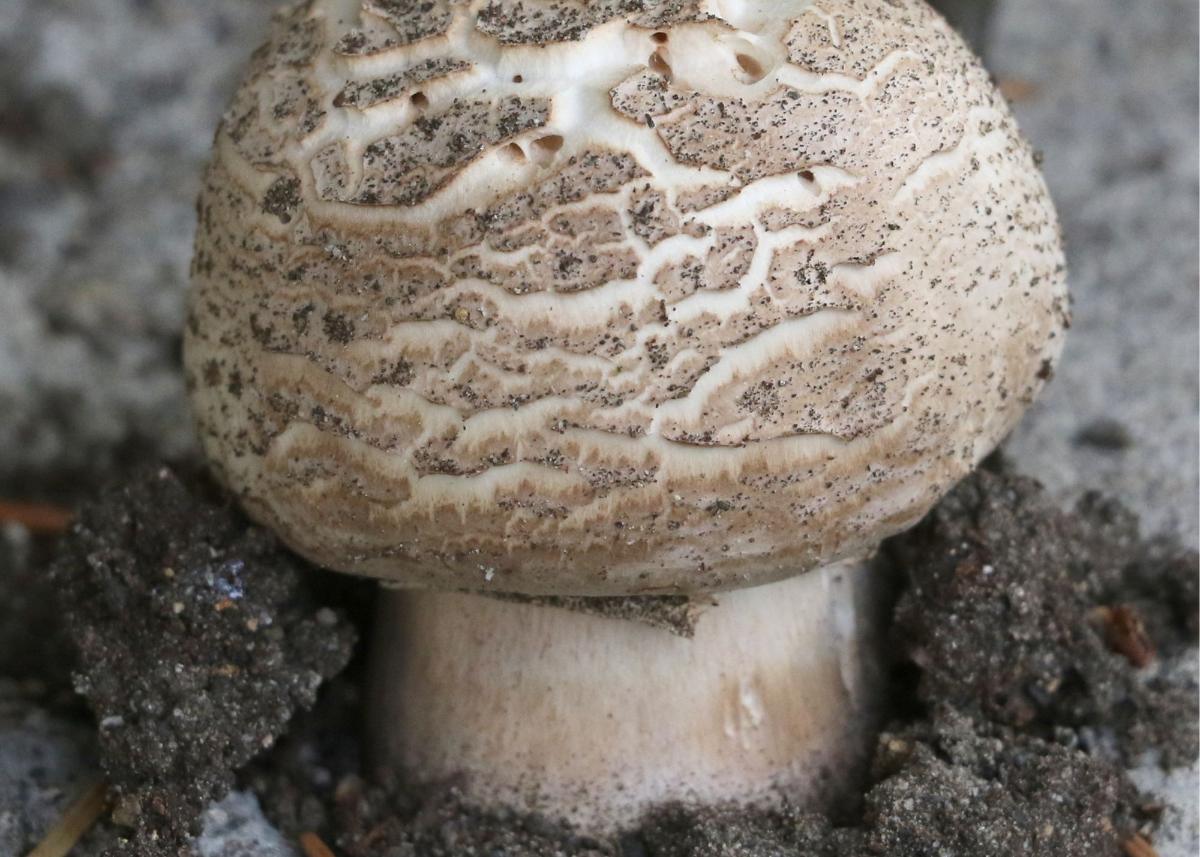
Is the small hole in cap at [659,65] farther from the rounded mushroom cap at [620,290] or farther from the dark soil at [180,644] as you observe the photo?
the dark soil at [180,644]

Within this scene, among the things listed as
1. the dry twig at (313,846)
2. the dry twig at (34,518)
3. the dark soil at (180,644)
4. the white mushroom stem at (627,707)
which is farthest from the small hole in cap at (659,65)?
the dry twig at (34,518)

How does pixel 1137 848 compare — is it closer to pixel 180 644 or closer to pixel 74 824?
pixel 180 644

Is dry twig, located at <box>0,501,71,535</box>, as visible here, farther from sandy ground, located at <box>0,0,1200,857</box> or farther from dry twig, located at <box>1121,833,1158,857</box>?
dry twig, located at <box>1121,833,1158,857</box>

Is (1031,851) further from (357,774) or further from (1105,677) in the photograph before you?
(357,774)

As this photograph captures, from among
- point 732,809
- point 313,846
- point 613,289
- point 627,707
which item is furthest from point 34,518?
point 613,289

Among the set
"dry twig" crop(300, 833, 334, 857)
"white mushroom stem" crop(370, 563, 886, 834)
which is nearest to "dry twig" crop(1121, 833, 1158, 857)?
"white mushroom stem" crop(370, 563, 886, 834)

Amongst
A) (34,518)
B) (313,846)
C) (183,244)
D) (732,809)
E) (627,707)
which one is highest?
(627,707)
